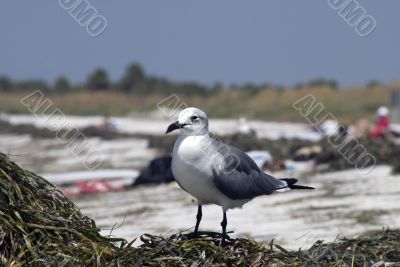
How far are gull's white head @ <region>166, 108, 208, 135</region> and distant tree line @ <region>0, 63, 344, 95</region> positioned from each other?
6422cm

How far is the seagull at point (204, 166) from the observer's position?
256 inches

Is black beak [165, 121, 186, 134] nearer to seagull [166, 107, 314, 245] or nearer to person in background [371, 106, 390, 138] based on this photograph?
seagull [166, 107, 314, 245]

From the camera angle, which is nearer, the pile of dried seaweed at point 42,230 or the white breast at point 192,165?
the white breast at point 192,165

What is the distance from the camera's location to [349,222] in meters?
11.8

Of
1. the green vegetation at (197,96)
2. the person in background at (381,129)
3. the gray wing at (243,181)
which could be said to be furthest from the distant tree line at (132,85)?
the gray wing at (243,181)

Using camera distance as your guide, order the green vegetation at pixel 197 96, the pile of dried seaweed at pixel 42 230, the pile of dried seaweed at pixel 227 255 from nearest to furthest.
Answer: the pile of dried seaweed at pixel 42 230, the pile of dried seaweed at pixel 227 255, the green vegetation at pixel 197 96

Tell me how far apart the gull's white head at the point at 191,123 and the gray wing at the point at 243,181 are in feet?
1.10

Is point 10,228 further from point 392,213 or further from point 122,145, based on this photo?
point 122,145

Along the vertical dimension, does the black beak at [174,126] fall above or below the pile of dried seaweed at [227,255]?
above

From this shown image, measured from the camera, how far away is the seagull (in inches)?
256

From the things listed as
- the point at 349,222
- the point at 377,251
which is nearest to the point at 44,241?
the point at 377,251

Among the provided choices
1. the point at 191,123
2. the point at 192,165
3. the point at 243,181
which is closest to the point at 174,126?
the point at 191,123

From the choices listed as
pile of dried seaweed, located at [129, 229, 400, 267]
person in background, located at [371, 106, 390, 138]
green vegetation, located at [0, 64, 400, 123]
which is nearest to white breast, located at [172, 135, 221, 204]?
pile of dried seaweed, located at [129, 229, 400, 267]

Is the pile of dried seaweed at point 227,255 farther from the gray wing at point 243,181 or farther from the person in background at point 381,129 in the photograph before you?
the person in background at point 381,129
